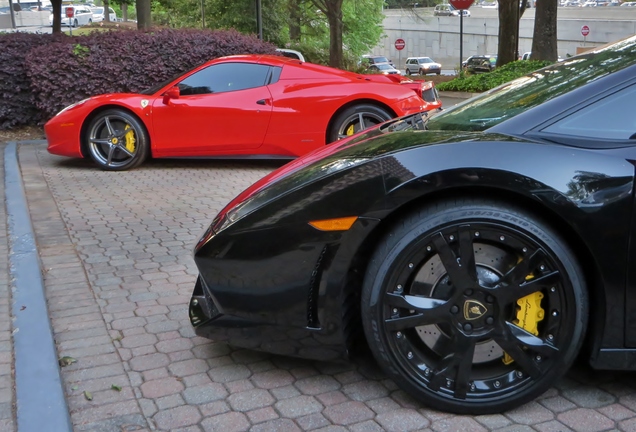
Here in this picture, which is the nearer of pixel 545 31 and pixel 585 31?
pixel 545 31

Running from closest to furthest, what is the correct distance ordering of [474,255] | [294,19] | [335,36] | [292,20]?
[474,255] < [335,36] < [292,20] < [294,19]

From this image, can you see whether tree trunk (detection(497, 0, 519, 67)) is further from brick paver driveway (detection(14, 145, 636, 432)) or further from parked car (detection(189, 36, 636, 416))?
parked car (detection(189, 36, 636, 416))

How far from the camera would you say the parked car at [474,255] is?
2.95 m

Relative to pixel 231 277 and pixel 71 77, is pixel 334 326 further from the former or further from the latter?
pixel 71 77

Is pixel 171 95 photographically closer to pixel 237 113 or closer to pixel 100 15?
pixel 237 113

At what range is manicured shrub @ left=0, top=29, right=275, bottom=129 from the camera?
1178 centimetres

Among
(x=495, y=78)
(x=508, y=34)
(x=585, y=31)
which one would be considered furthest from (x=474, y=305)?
(x=585, y=31)

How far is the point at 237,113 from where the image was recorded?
9.01m

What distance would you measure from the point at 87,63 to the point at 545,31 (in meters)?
11.4

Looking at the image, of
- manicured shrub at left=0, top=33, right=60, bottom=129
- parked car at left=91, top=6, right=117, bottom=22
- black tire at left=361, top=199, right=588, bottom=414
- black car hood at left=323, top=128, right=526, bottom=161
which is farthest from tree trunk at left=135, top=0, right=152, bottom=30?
parked car at left=91, top=6, right=117, bottom=22

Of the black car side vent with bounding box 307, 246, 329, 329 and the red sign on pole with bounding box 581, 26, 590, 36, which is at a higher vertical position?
the red sign on pole with bounding box 581, 26, 590, 36

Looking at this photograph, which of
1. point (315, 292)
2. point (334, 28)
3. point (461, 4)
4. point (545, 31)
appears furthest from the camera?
point (334, 28)

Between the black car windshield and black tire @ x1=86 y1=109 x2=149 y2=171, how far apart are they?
6047 millimetres

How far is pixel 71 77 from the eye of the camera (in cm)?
1178
